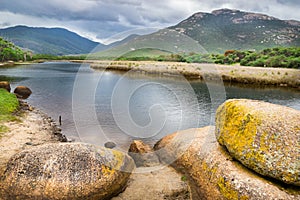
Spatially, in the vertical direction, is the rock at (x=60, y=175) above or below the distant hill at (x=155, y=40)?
below

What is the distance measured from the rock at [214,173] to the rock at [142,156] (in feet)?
2.81

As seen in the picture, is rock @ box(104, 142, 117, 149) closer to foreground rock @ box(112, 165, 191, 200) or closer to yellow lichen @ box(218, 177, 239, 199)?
foreground rock @ box(112, 165, 191, 200)

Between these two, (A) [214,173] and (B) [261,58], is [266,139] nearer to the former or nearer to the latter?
(A) [214,173]

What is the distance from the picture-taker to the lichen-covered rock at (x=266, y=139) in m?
6.34

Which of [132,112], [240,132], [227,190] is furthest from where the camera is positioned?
[132,112]

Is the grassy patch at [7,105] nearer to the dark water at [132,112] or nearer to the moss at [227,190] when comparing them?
the dark water at [132,112]

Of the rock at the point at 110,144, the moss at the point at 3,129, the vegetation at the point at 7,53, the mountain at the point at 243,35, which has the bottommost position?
the rock at the point at 110,144

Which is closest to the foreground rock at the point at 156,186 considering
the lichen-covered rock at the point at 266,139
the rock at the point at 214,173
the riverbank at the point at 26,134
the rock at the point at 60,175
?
the rock at the point at 214,173

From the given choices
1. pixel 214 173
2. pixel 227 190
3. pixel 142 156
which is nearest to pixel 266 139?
pixel 227 190

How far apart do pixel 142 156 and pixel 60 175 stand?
602cm

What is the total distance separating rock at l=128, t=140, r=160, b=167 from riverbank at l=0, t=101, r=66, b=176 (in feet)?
18.3

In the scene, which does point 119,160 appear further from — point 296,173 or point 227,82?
point 227,82

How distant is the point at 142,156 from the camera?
44.0 feet

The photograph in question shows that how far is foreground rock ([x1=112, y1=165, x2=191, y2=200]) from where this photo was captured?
932cm
